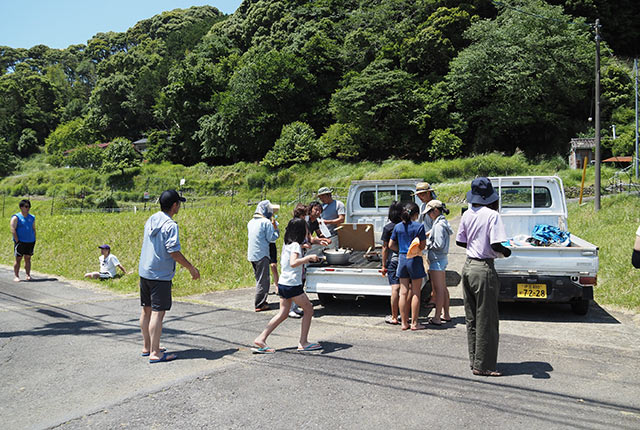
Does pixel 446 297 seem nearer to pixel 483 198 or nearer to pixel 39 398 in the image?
pixel 483 198

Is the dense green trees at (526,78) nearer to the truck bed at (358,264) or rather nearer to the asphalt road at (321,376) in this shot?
the truck bed at (358,264)

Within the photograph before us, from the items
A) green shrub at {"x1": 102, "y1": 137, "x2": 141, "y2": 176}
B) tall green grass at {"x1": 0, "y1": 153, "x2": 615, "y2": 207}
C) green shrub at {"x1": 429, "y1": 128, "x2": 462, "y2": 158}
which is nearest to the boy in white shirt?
tall green grass at {"x1": 0, "y1": 153, "x2": 615, "y2": 207}

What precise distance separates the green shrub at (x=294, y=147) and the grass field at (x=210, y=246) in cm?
3200

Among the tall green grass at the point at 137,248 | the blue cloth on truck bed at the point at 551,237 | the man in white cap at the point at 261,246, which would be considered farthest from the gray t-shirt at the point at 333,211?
the blue cloth on truck bed at the point at 551,237

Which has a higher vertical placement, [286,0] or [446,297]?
[286,0]

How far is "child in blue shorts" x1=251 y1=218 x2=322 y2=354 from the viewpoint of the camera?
5590 mm

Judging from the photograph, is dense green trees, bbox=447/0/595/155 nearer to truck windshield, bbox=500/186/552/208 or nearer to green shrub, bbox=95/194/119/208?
truck windshield, bbox=500/186/552/208

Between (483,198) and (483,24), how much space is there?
137 ft

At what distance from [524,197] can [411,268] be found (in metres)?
4.17

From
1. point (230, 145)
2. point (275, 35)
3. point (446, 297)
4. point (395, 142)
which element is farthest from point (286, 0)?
point (446, 297)

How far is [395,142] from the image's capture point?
47094mm

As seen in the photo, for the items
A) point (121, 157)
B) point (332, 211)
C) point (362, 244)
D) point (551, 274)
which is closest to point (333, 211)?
point (332, 211)

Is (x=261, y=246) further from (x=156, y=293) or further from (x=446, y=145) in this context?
(x=446, y=145)

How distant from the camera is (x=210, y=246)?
43.7 feet
